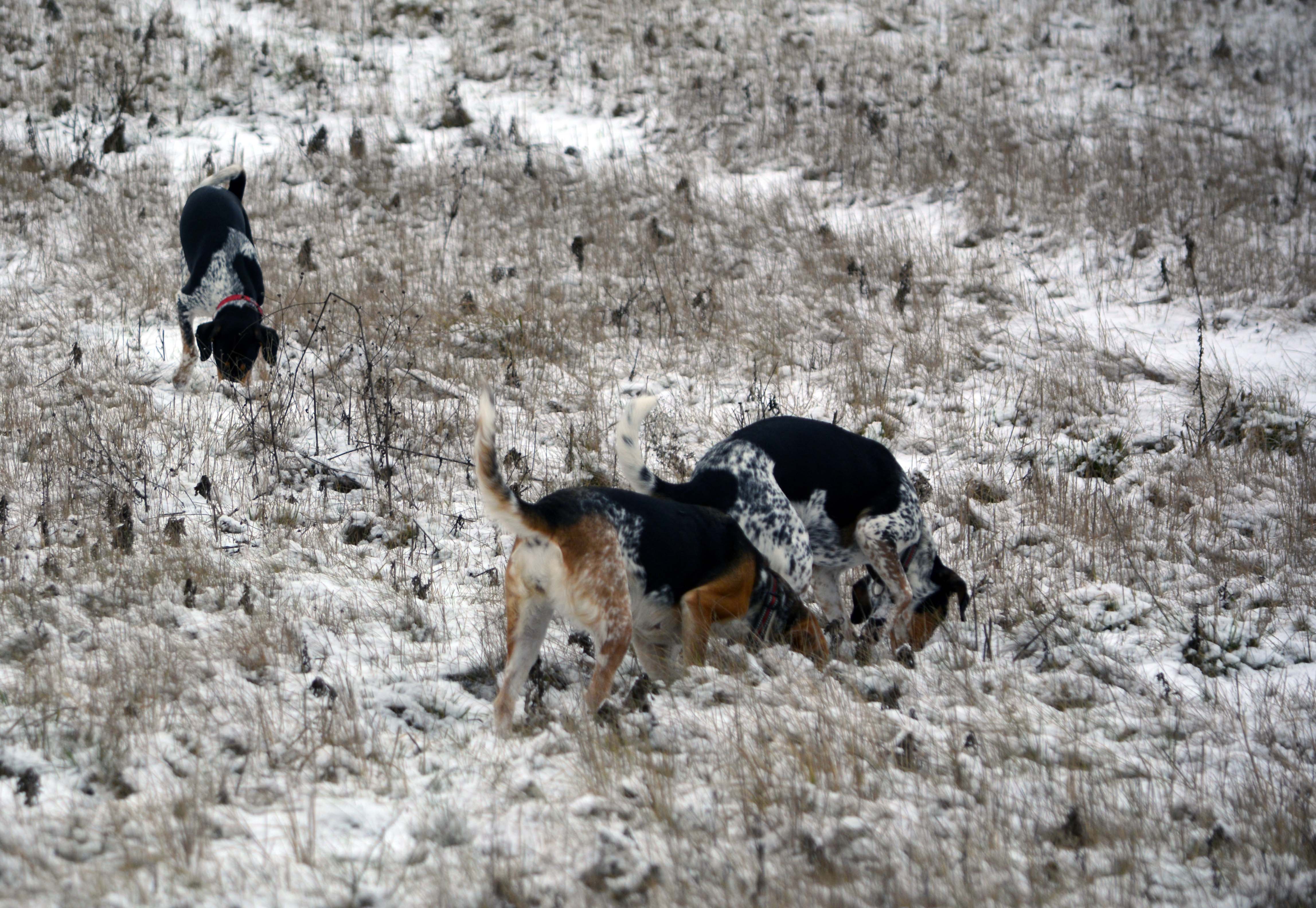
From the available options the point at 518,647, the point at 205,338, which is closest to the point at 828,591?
the point at 518,647

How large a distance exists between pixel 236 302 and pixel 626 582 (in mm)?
5206

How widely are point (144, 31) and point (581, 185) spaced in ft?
24.1

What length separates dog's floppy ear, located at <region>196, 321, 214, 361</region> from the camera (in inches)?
304

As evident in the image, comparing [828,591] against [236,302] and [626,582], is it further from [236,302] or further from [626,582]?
[236,302]

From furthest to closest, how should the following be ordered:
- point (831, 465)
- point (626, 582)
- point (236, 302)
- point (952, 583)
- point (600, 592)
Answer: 1. point (236, 302)
2. point (831, 465)
3. point (952, 583)
4. point (626, 582)
5. point (600, 592)

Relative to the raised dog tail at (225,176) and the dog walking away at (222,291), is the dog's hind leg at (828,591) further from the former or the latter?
the raised dog tail at (225,176)

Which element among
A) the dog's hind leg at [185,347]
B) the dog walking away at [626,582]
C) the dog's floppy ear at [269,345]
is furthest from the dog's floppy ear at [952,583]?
the dog's hind leg at [185,347]

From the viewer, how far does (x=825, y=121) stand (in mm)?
13844

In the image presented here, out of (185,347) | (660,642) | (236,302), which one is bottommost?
(185,347)

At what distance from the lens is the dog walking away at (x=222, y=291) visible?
7.74m

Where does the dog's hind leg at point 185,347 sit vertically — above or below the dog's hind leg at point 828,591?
above

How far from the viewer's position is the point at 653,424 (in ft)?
25.8

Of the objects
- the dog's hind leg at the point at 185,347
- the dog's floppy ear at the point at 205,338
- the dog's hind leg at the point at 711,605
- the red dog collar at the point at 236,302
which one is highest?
the dog's hind leg at the point at 711,605

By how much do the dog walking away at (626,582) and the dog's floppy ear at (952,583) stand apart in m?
0.90
